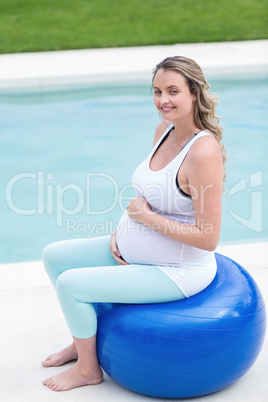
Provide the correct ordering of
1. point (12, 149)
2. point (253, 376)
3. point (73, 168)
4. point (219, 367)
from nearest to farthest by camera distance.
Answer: point (219, 367), point (253, 376), point (73, 168), point (12, 149)

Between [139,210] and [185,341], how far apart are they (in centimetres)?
58

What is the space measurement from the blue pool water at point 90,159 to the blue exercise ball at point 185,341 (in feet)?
7.79

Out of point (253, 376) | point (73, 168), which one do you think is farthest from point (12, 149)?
point (253, 376)

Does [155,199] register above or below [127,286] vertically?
above

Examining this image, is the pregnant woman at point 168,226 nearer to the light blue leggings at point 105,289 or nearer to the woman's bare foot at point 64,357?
the light blue leggings at point 105,289

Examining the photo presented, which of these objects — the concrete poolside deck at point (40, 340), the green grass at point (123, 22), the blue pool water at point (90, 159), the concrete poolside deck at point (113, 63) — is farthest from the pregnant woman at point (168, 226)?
the green grass at point (123, 22)

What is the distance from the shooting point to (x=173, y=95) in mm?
2584

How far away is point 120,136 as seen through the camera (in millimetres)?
7285

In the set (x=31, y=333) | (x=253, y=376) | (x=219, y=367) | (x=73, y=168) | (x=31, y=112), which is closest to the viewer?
(x=219, y=367)

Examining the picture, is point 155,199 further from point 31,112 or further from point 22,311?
point 31,112

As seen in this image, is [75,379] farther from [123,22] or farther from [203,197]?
[123,22]

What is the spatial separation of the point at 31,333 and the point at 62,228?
7.08 ft

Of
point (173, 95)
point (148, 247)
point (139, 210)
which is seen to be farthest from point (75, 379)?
point (173, 95)

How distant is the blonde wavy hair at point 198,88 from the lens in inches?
101
